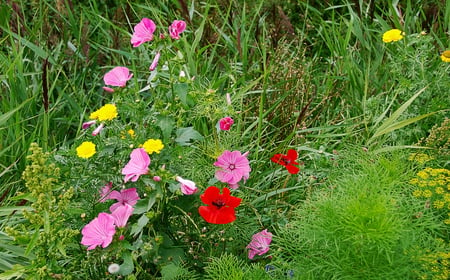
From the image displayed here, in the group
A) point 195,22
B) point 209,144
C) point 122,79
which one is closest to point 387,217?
point 209,144

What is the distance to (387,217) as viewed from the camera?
4.98 ft

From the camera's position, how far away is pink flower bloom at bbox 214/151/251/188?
74.7 inches

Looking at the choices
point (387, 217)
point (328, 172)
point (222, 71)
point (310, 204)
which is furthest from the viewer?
point (222, 71)

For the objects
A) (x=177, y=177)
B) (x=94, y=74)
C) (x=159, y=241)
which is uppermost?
(x=177, y=177)

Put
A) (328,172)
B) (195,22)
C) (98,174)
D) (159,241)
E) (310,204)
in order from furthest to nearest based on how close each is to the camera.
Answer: (195,22), (328,172), (98,174), (159,241), (310,204)

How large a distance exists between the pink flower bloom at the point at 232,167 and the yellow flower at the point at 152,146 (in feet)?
0.65

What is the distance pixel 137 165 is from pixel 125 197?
0.61 ft

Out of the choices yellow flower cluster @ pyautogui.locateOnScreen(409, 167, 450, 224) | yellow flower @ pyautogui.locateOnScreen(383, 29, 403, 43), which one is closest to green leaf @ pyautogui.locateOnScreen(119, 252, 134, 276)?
yellow flower cluster @ pyautogui.locateOnScreen(409, 167, 450, 224)

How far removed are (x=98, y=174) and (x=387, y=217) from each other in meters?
0.81

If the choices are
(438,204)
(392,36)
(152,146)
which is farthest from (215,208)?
(392,36)

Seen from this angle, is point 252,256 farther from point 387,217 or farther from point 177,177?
point 387,217

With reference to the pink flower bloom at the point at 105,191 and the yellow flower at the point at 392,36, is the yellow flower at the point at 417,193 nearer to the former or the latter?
the pink flower bloom at the point at 105,191

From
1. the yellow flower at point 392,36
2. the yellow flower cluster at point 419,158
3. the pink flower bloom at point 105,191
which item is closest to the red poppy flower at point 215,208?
the pink flower bloom at point 105,191

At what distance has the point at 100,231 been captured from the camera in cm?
175
